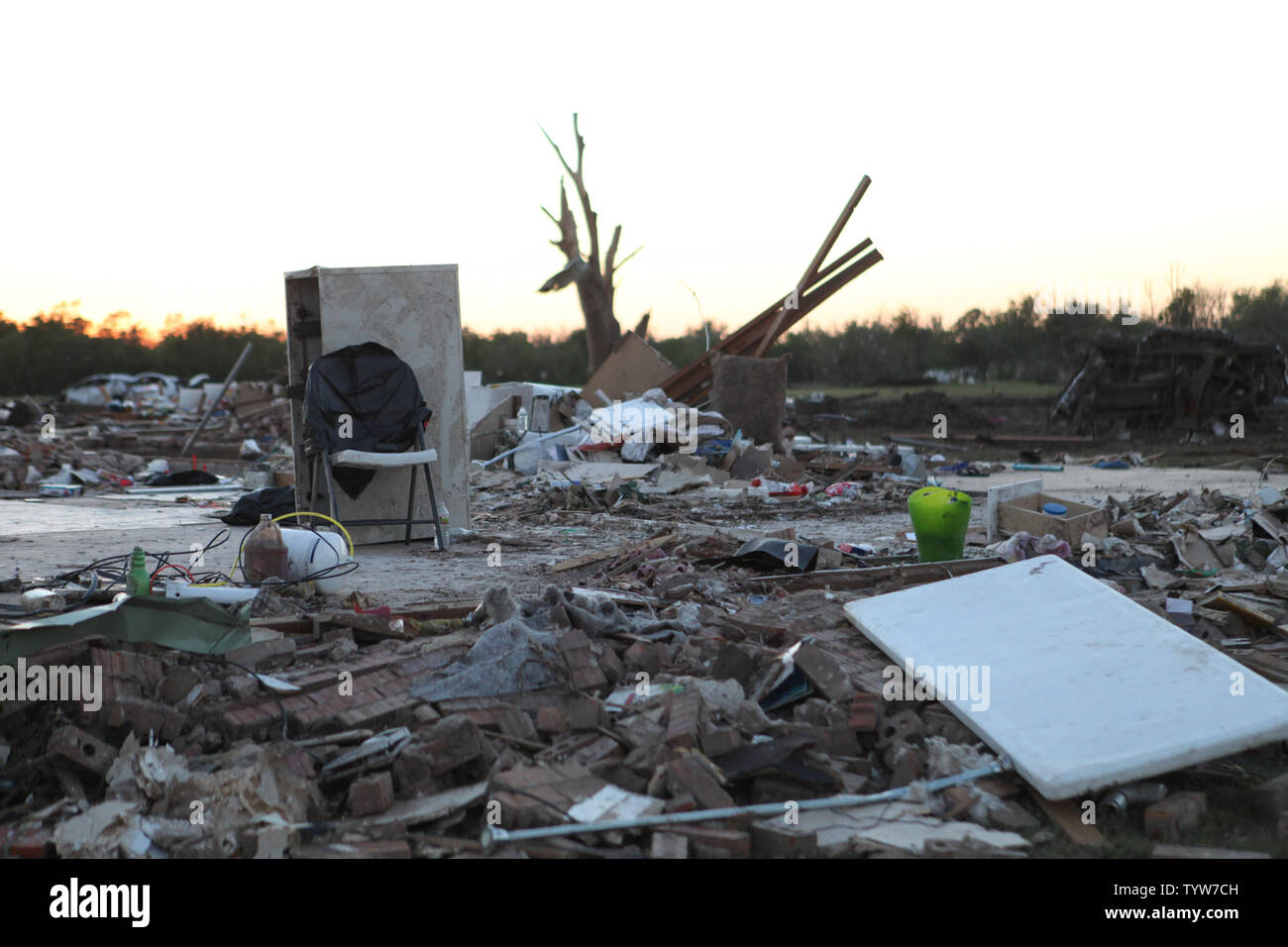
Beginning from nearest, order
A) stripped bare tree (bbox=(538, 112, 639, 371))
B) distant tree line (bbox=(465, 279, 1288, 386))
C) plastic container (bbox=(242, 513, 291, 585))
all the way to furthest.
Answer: plastic container (bbox=(242, 513, 291, 585))
stripped bare tree (bbox=(538, 112, 639, 371))
distant tree line (bbox=(465, 279, 1288, 386))

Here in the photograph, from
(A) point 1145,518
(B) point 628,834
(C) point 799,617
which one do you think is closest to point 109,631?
(B) point 628,834

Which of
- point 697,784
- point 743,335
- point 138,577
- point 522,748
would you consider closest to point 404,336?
point 138,577

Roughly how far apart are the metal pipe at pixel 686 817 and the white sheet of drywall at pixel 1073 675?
0.37m

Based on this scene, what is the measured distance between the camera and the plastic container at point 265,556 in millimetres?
4734

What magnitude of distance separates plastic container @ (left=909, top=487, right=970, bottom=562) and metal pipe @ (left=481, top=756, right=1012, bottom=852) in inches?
126

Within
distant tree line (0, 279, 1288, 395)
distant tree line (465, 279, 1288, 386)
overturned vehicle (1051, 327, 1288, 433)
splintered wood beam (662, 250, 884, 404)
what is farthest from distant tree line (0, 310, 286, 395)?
overturned vehicle (1051, 327, 1288, 433)

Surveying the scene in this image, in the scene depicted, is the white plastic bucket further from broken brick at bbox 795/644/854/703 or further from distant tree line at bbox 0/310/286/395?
distant tree line at bbox 0/310/286/395

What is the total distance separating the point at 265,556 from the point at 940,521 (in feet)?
12.2

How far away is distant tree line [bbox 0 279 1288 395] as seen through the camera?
4181 cm

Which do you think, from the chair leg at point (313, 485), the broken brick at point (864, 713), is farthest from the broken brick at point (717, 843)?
the chair leg at point (313, 485)

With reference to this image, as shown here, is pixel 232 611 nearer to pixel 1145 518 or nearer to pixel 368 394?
pixel 368 394

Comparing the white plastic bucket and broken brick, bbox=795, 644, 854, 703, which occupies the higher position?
the white plastic bucket

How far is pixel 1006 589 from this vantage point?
436cm

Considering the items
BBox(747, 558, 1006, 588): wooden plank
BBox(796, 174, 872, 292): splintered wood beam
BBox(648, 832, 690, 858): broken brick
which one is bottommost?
BBox(648, 832, 690, 858): broken brick
